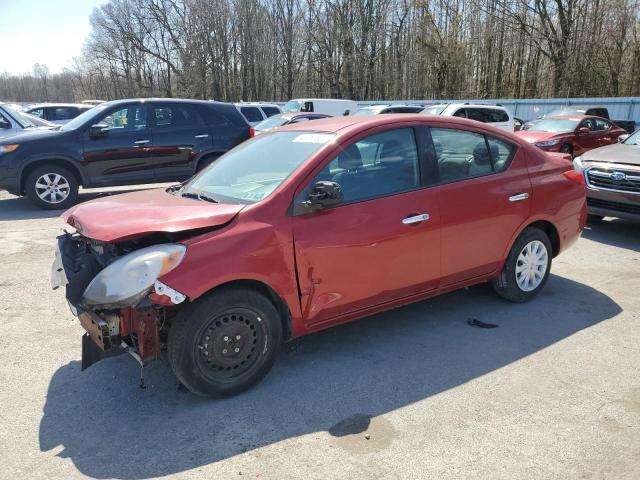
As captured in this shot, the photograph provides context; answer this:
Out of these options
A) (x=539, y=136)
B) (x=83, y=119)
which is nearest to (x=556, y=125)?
(x=539, y=136)

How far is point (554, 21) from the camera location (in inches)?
1186

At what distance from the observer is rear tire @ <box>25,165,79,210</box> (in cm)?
907

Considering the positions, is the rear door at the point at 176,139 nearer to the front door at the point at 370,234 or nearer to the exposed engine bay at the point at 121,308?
the exposed engine bay at the point at 121,308

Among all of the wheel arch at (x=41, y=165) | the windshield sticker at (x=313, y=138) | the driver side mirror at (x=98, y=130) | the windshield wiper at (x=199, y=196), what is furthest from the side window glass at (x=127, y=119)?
the windshield sticker at (x=313, y=138)

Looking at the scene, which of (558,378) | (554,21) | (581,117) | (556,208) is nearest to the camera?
(558,378)

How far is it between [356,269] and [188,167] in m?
7.06

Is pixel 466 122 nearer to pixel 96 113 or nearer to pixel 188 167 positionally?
pixel 188 167

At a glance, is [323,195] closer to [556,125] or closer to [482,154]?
[482,154]

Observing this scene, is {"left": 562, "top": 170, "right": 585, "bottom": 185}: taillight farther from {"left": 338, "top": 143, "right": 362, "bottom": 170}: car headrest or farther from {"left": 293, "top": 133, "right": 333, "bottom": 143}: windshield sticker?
{"left": 293, "top": 133, "right": 333, "bottom": 143}: windshield sticker

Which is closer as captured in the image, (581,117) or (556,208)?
(556,208)

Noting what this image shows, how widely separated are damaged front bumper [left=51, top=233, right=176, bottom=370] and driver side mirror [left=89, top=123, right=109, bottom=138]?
257 inches

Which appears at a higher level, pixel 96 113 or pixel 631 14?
pixel 631 14

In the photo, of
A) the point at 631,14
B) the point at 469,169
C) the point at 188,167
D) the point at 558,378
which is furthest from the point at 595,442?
the point at 631,14

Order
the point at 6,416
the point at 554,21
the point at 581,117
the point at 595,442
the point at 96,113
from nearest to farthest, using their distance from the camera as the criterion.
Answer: the point at 595,442 → the point at 6,416 → the point at 96,113 → the point at 581,117 → the point at 554,21
